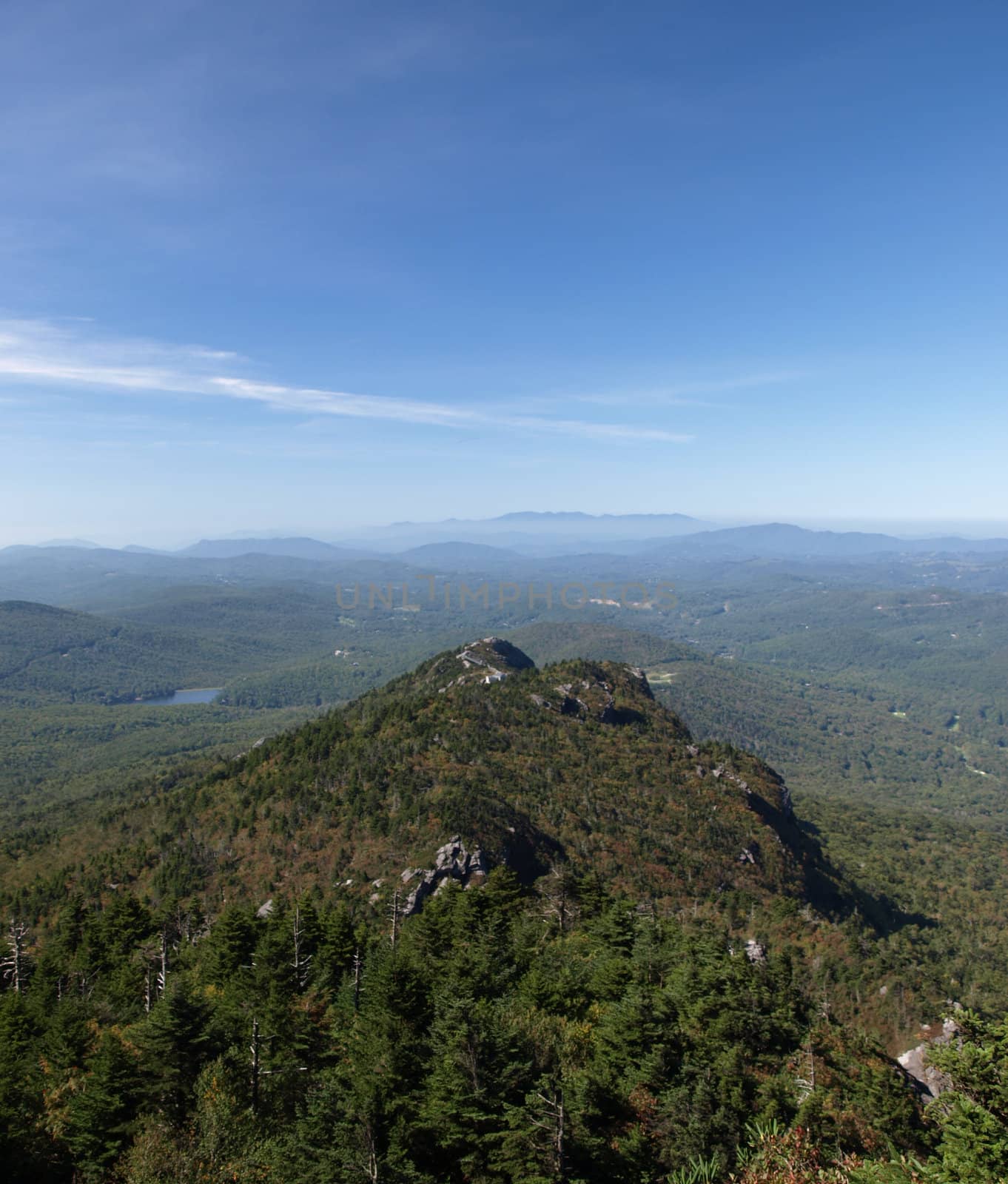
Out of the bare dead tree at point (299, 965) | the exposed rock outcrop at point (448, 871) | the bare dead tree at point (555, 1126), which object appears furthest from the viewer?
the exposed rock outcrop at point (448, 871)

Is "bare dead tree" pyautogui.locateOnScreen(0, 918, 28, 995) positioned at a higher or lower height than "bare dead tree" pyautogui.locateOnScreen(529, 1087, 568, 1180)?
→ lower

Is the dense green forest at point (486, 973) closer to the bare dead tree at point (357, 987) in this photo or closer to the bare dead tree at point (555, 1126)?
the bare dead tree at point (555, 1126)

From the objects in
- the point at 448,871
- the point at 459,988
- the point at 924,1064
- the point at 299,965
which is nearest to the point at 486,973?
the point at 459,988

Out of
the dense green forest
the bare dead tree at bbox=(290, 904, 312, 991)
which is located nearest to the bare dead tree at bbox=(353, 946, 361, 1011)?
the dense green forest

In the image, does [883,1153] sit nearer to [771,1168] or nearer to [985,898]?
[771,1168]

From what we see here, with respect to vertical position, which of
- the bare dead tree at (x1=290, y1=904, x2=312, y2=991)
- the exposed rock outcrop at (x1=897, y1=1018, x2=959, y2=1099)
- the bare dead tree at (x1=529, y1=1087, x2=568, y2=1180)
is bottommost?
the exposed rock outcrop at (x1=897, y1=1018, x2=959, y2=1099)

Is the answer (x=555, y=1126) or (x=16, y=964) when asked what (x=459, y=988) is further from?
(x=16, y=964)

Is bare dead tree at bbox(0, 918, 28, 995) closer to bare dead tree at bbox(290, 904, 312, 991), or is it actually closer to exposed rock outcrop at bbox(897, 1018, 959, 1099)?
bare dead tree at bbox(290, 904, 312, 991)

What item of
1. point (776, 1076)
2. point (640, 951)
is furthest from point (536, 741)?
point (776, 1076)

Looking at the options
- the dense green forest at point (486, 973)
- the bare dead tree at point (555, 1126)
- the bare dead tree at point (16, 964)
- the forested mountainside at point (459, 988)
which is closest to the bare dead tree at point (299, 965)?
the forested mountainside at point (459, 988)
